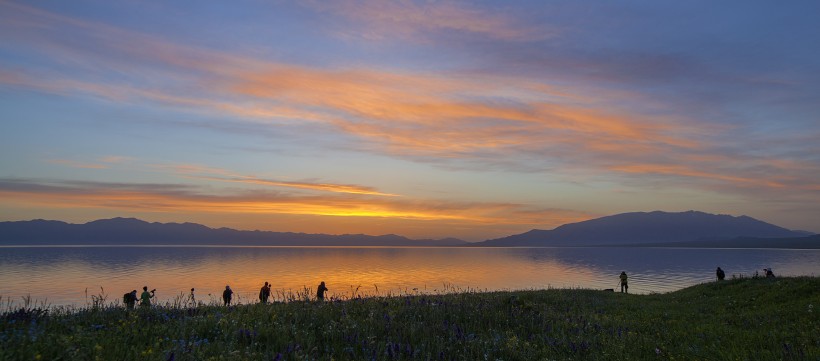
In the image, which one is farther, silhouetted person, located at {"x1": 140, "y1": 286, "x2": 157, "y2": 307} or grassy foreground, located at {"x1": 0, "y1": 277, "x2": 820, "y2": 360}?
silhouetted person, located at {"x1": 140, "y1": 286, "x2": 157, "y2": 307}

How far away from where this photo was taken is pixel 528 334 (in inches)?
440

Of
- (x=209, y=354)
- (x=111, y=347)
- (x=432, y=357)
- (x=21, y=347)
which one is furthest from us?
(x=432, y=357)

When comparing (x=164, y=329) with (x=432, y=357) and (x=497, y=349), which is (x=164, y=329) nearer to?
(x=432, y=357)

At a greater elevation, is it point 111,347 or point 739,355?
point 111,347

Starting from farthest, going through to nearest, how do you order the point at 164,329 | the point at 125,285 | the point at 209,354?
the point at 125,285, the point at 164,329, the point at 209,354

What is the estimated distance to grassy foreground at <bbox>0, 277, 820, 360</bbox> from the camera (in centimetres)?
625

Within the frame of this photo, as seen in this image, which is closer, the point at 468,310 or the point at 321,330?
the point at 321,330

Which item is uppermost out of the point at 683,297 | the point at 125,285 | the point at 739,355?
the point at 739,355

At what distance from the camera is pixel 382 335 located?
9656 millimetres

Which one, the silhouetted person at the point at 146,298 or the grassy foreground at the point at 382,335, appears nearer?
the grassy foreground at the point at 382,335

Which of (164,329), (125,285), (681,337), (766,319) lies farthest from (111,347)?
(125,285)

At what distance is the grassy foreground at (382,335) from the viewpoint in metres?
6.25

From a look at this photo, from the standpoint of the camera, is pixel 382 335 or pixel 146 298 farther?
pixel 146 298

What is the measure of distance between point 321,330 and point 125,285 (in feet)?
287
